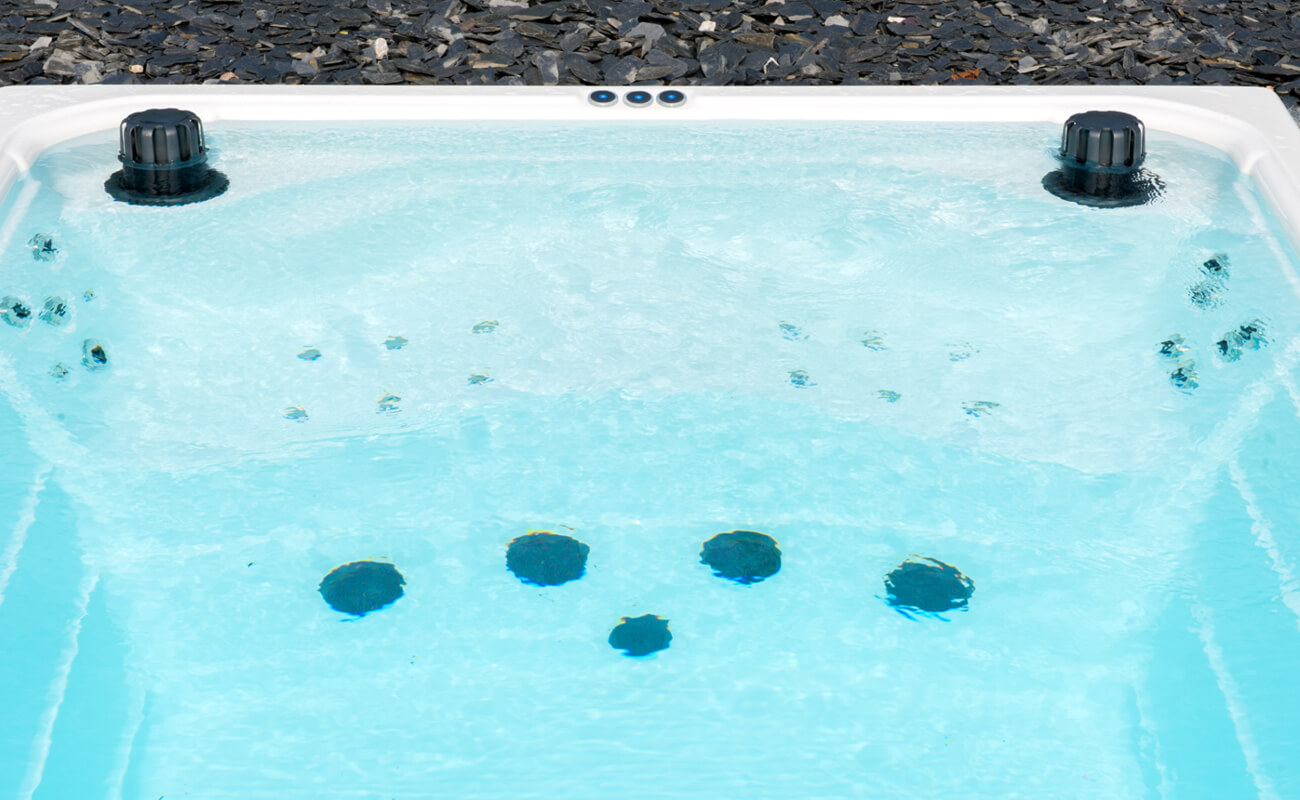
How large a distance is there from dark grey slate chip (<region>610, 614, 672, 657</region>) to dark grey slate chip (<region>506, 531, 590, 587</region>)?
0.10 m

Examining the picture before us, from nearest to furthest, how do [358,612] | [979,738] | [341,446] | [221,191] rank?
[979,738]
[358,612]
[341,446]
[221,191]

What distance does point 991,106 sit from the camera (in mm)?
2389

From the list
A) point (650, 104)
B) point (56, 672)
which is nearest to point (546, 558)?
point (56, 672)

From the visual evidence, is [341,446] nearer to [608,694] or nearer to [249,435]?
[249,435]

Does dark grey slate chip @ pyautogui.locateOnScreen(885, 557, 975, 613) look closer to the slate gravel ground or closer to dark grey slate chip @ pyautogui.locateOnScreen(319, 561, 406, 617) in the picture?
dark grey slate chip @ pyautogui.locateOnScreen(319, 561, 406, 617)

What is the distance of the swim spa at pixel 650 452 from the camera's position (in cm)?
159

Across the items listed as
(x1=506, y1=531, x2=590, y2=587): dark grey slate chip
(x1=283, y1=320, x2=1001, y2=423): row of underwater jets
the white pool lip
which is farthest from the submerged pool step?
the white pool lip

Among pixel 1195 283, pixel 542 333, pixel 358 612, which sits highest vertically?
pixel 1195 283

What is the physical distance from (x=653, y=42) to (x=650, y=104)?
650 millimetres

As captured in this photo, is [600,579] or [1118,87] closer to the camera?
[600,579]

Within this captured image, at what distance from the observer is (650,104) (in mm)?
2373

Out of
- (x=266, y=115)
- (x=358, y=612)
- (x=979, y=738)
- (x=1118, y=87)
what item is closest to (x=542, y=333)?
(x=358, y=612)

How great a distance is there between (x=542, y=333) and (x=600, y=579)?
455 mm

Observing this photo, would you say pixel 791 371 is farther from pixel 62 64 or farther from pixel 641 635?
pixel 62 64
